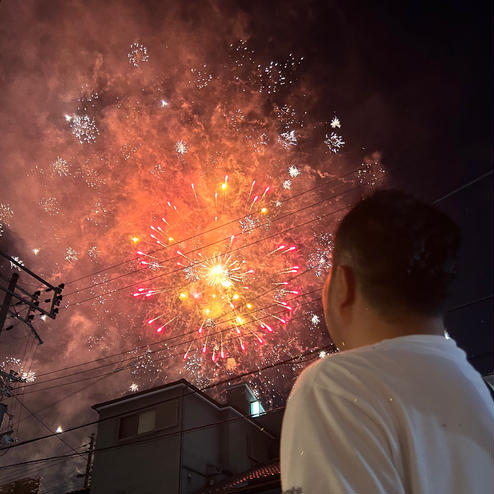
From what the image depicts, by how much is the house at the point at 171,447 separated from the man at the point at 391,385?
57.1 ft

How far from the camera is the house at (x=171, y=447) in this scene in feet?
59.7

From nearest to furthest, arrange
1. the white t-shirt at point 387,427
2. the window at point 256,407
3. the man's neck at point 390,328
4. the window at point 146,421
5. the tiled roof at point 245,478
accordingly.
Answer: the white t-shirt at point 387,427 < the man's neck at point 390,328 < the tiled roof at point 245,478 < the window at point 146,421 < the window at point 256,407

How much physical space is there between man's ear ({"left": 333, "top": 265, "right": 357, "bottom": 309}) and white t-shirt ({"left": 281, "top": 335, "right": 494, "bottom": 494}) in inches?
8.5

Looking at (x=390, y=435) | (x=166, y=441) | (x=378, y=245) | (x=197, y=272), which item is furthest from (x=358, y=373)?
(x=197, y=272)

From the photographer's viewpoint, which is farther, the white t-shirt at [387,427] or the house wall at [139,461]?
the house wall at [139,461]

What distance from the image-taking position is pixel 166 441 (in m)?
18.7

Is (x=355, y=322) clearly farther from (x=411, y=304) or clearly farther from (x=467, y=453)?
(x=467, y=453)

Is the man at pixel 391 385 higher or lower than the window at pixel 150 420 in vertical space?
lower

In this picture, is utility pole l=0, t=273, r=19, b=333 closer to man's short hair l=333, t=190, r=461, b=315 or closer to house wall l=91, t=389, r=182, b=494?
house wall l=91, t=389, r=182, b=494

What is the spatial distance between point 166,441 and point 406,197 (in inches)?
795

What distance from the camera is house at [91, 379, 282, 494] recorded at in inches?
716

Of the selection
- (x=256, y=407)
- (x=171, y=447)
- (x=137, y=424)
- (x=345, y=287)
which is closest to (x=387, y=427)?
(x=345, y=287)

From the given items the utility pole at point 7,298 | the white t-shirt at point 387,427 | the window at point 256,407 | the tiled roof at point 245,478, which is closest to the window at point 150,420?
the tiled roof at point 245,478

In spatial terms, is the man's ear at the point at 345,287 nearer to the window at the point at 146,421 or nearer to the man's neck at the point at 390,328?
the man's neck at the point at 390,328
